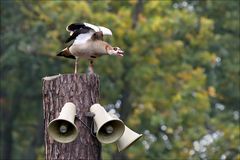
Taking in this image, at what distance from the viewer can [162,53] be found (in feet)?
60.5

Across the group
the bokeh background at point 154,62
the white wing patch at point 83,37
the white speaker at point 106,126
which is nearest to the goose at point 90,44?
the white wing patch at point 83,37

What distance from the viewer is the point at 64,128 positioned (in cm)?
661

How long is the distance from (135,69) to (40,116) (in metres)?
6.49

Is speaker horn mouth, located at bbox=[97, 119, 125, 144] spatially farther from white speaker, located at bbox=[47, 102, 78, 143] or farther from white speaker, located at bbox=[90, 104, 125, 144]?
white speaker, located at bbox=[47, 102, 78, 143]

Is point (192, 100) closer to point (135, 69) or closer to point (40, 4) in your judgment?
point (135, 69)

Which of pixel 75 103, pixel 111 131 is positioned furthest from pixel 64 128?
pixel 111 131

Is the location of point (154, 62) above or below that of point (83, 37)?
below

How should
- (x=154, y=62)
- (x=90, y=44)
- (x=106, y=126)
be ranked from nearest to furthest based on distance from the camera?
(x=106, y=126) → (x=90, y=44) → (x=154, y=62)

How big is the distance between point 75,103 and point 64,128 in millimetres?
244

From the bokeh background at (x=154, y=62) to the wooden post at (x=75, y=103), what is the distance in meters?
10.2

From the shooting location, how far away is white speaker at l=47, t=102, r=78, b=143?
656cm

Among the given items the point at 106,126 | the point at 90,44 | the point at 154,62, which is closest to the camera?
the point at 106,126

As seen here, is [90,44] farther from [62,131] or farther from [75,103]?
[62,131]

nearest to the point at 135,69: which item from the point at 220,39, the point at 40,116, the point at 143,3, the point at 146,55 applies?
the point at 146,55
